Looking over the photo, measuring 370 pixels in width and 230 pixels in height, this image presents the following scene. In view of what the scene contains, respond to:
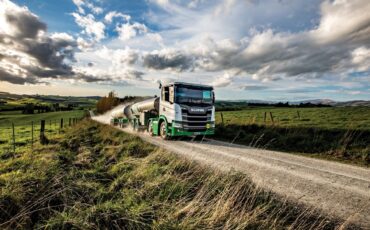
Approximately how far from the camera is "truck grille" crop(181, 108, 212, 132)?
48.6 feet

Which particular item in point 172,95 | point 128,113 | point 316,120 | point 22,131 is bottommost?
point 22,131

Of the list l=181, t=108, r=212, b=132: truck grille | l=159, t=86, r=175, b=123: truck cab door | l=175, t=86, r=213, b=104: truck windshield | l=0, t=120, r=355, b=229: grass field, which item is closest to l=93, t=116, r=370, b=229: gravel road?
l=0, t=120, r=355, b=229: grass field

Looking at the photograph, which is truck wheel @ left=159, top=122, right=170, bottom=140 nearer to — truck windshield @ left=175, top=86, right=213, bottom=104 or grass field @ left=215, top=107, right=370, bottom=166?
truck windshield @ left=175, top=86, right=213, bottom=104

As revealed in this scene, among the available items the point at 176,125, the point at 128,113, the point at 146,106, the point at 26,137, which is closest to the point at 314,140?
the point at 176,125

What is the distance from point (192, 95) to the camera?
15.2m

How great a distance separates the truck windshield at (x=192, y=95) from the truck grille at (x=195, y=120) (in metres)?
0.69

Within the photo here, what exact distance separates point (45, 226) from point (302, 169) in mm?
7519

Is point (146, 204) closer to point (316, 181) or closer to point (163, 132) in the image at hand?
point (316, 181)

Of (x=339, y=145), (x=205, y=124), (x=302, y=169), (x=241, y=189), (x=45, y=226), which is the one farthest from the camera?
(x=205, y=124)

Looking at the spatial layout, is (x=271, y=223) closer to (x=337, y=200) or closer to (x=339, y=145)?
(x=337, y=200)

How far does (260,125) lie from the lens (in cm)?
Result: 1786

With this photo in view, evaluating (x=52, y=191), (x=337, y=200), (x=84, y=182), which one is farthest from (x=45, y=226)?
(x=337, y=200)

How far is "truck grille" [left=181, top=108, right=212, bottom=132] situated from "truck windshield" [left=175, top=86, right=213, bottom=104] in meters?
0.69

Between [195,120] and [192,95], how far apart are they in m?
1.63
